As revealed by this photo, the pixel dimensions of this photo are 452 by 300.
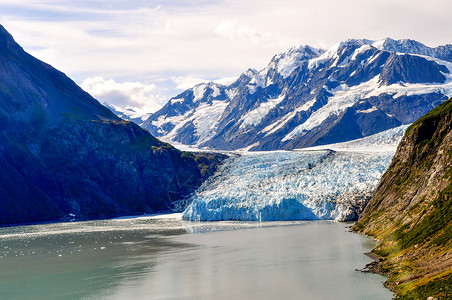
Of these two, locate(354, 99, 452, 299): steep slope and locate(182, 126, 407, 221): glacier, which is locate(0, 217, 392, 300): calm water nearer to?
locate(354, 99, 452, 299): steep slope

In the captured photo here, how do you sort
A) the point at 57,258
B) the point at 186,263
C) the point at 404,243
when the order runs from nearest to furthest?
the point at 404,243 < the point at 186,263 < the point at 57,258

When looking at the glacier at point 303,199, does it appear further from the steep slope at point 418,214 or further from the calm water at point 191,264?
the steep slope at point 418,214

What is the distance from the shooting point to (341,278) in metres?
80.8

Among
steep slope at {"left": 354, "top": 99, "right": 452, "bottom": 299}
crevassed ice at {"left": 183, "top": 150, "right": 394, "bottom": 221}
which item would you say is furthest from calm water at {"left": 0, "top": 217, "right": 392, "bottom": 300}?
crevassed ice at {"left": 183, "top": 150, "right": 394, "bottom": 221}

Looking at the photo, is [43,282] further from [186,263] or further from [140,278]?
[186,263]

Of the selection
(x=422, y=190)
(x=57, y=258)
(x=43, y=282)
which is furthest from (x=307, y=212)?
(x=43, y=282)

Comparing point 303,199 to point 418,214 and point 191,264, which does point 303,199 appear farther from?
point 418,214

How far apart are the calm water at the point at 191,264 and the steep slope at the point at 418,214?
181 inches

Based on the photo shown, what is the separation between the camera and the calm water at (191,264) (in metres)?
77.1

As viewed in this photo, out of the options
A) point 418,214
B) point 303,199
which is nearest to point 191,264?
point 418,214

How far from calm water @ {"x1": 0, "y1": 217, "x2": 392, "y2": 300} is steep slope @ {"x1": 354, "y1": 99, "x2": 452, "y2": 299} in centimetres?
460

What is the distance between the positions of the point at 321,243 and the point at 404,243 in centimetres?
3299

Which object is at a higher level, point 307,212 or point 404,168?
point 404,168

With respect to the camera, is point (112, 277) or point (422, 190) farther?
point (422, 190)
